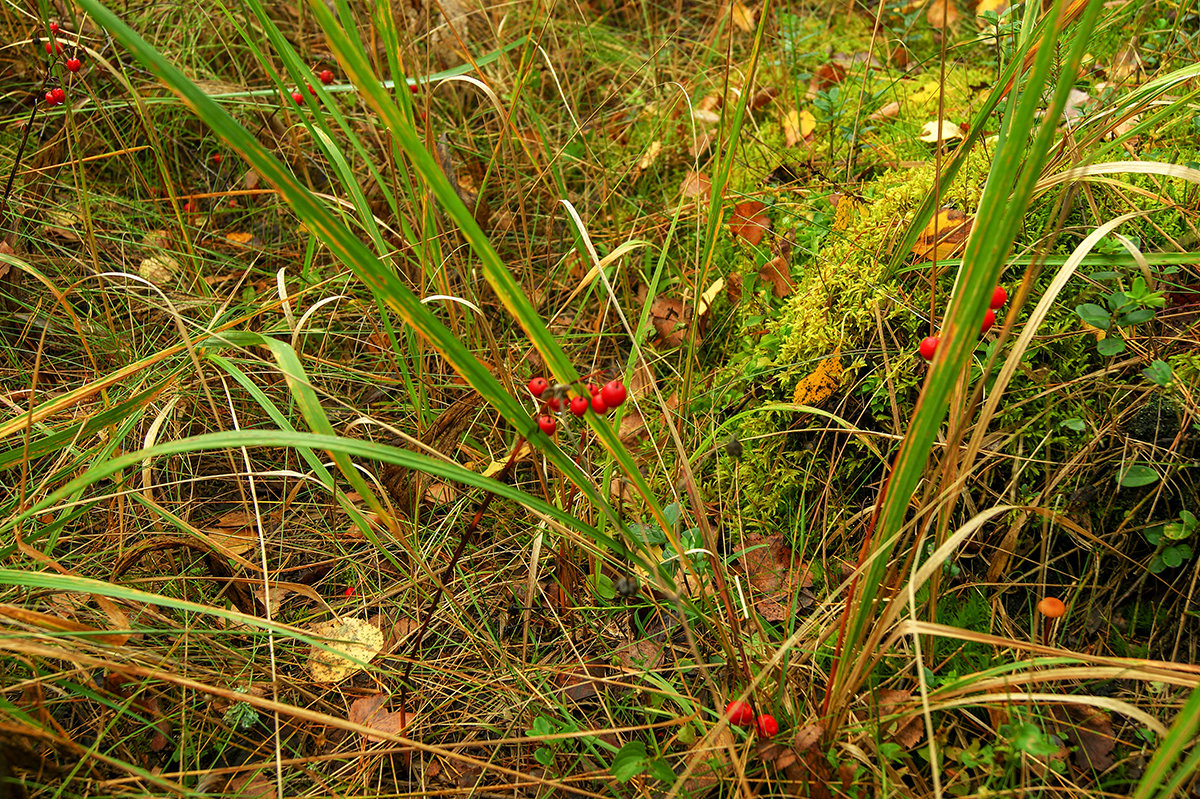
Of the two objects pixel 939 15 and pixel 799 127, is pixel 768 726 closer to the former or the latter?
pixel 799 127

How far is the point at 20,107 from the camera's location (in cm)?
236

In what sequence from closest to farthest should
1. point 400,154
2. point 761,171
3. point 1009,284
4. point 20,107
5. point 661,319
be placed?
1. point 1009,284
2. point 400,154
3. point 661,319
4. point 761,171
5. point 20,107

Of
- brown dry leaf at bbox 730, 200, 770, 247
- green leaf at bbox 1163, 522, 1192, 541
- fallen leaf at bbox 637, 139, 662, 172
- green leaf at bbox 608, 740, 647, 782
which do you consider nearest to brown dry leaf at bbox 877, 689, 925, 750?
green leaf at bbox 608, 740, 647, 782

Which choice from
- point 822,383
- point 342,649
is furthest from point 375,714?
point 822,383

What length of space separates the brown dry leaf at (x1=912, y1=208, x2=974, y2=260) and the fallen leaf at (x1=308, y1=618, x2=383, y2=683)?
1281 mm

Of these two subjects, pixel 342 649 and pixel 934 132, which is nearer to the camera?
pixel 342 649

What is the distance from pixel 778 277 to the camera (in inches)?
68.6

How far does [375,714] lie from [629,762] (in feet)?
1.62

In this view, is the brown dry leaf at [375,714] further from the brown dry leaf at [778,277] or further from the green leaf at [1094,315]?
the green leaf at [1094,315]

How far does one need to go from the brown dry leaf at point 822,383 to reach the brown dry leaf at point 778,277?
0.26 meters

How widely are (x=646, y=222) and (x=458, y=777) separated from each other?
1438mm

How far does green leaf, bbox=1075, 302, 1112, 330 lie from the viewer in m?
1.19

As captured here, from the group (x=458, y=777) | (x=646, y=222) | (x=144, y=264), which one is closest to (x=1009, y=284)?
(x=646, y=222)

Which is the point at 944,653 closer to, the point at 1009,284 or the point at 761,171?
the point at 1009,284
